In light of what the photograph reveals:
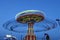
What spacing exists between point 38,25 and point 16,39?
1.97ft

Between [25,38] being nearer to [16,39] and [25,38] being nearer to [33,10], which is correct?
[16,39]

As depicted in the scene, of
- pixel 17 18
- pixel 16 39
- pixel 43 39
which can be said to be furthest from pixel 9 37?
pixel 43 39

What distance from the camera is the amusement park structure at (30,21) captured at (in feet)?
13.1

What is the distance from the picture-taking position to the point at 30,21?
168 inches

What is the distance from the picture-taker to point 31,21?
425 centimetres

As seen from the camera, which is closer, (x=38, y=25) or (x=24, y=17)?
(x=24, y=17)

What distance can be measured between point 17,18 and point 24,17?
0.52 feet

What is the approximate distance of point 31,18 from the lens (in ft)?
13.6

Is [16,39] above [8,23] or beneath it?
beneath

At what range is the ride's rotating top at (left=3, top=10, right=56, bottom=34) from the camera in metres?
4.00

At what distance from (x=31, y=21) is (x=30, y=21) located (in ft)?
0.08

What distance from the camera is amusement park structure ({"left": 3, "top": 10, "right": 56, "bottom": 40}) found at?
400 cm

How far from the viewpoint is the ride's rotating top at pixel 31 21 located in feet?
13.1

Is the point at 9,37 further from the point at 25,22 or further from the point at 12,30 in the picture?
the point at 25,22
